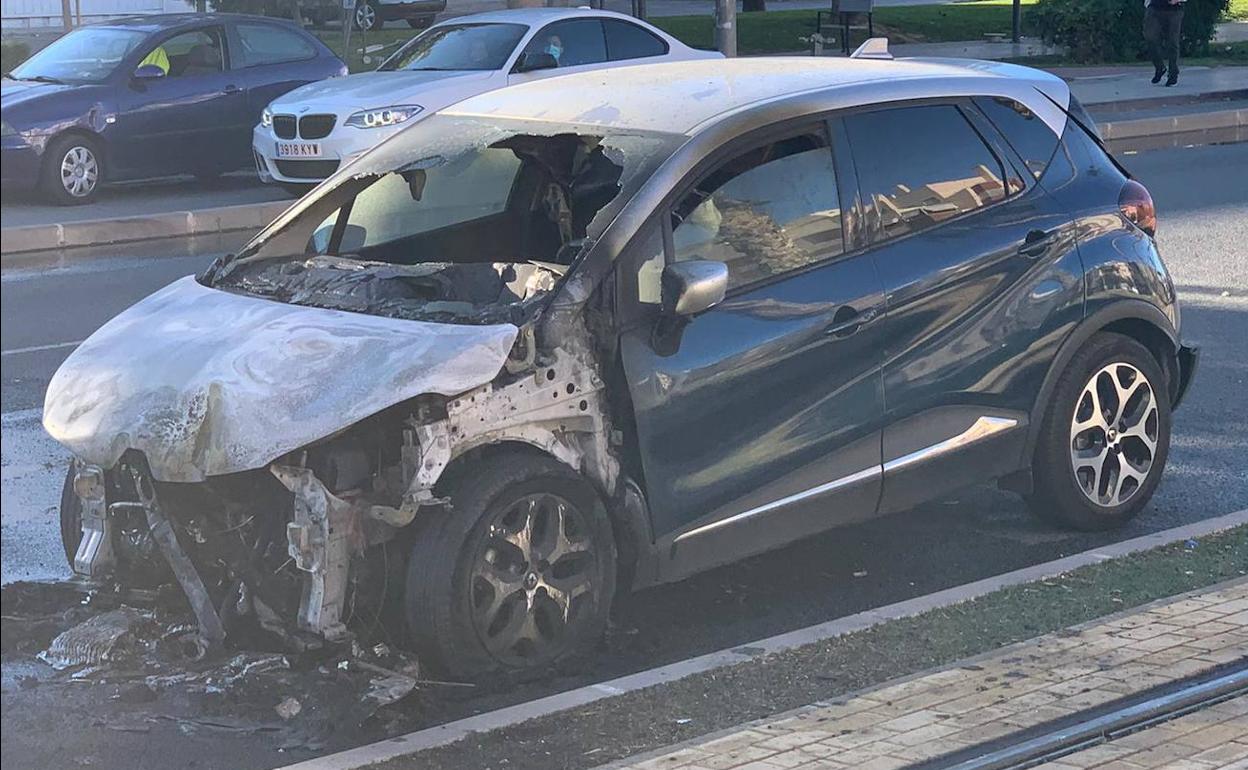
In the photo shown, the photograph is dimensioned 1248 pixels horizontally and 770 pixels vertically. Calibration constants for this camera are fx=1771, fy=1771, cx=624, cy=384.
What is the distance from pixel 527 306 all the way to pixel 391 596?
0.92 meters

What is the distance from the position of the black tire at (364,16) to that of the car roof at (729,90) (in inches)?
680

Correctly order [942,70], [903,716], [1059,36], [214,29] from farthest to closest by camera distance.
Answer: [1059,36] → [214,29] → [942,70] → [903,716]

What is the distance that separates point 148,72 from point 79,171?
1.24m

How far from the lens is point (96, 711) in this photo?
486 centimetres

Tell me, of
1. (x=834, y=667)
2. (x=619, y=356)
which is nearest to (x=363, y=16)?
(x=619, y=356)

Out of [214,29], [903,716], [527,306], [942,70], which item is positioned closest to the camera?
[903,716]

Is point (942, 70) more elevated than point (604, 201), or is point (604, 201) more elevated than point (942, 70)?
point (942, 70)

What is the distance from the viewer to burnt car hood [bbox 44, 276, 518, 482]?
15.6 ft

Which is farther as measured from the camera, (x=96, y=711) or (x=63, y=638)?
(x=63, y=638)

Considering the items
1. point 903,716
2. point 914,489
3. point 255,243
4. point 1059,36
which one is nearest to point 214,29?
point 255,243

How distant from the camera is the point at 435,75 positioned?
1631cm

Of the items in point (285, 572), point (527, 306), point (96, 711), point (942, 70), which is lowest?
point (96, 711)

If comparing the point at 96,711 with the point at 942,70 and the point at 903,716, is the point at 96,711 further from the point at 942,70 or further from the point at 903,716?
the point at 942,70

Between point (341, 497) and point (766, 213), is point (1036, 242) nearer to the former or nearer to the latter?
point (766, 213)
